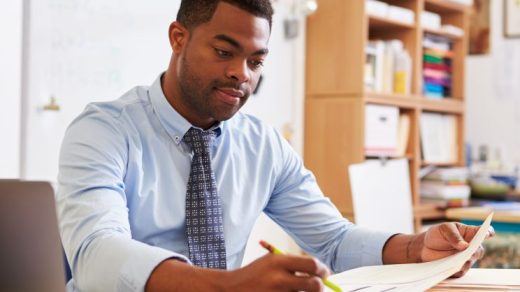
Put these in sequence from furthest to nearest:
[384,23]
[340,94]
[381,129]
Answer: [384,23]
[381,129]
[340,94]

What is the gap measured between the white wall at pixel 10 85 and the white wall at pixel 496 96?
126 inches

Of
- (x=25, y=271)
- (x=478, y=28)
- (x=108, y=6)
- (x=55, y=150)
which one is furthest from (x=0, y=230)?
(x=478, y=28)

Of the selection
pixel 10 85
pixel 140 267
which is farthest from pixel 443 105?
pixel 140 267

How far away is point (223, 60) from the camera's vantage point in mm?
1351

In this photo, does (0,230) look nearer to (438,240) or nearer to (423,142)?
(438,240)

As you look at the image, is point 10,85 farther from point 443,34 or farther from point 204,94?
point 443,34

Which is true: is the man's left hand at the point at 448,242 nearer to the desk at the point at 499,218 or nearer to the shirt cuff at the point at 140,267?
the shirt cuff at the point at 140,267

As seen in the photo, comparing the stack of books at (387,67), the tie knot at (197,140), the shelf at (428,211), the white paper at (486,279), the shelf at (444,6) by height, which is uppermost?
the shelf at (444,6)

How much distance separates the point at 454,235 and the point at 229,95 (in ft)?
1.63

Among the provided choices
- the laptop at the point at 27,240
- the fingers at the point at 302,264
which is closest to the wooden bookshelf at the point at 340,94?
the fingers at the point at 302,264

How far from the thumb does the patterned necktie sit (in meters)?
0.42

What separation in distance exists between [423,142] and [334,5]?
101cm

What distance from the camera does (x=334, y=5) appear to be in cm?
369

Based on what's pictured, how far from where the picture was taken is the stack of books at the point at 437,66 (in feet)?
13.7
